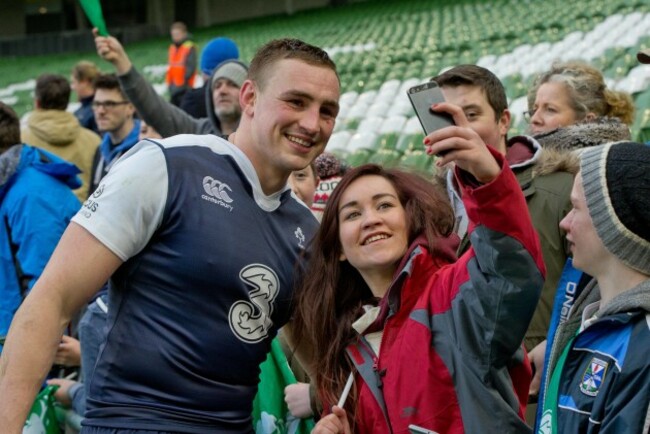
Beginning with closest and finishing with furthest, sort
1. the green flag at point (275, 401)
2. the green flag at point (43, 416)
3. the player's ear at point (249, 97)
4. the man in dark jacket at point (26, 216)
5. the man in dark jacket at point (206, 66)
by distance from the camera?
the player's ear at point (249, 97)
the green flag at point (275, 401)
the green flag at point (43, 416)
the man in dark jacket at point (26, 216)
the man in dark jacket at point (206, 66)

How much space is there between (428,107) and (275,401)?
1609mm

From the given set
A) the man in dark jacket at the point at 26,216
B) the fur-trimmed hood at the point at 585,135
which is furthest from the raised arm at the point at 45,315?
the man in dark jacket at the point at 26,216

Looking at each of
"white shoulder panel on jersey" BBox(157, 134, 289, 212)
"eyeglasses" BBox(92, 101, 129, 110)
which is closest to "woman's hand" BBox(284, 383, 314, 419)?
"white shoulder panel on jersey" BBox(157, 134, 289, 212)

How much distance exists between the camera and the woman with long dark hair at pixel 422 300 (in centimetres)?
235

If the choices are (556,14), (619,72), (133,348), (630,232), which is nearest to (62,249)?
(133,348)

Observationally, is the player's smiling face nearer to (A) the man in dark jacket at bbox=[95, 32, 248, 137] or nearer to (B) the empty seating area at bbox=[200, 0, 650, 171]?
(B) the empty seating area at bbox=[200, 0, 650, 171]

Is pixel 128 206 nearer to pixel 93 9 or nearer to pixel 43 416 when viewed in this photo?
pixel 93 9

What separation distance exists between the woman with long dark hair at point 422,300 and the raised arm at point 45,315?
1.99ft

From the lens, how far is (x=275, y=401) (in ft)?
11.9

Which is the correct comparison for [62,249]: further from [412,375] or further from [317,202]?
[317,202]

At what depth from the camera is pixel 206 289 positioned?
2.75m

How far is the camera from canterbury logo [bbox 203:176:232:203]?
280 cm

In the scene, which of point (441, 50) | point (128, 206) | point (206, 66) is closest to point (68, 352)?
point (128, 206)

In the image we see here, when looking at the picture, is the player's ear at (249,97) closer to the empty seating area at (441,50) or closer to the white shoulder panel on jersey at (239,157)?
the white shoulder panel on jersey at (239,157)
